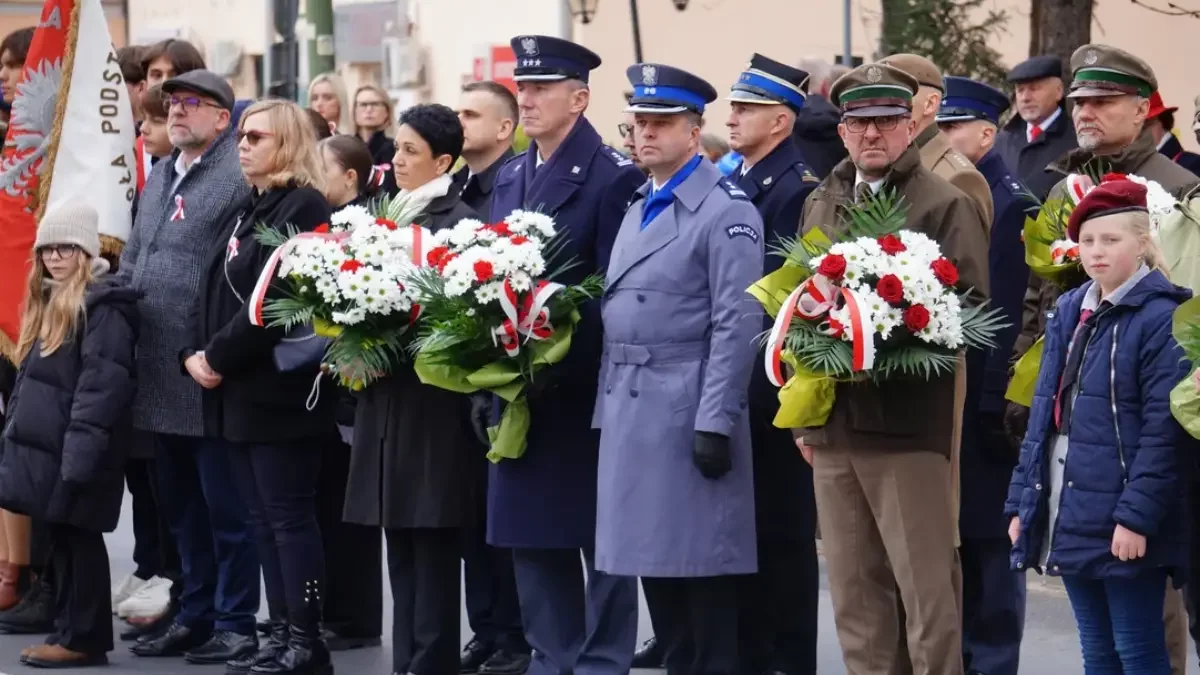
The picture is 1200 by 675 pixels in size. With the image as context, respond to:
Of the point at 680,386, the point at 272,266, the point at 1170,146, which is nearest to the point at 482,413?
the point at 680,386

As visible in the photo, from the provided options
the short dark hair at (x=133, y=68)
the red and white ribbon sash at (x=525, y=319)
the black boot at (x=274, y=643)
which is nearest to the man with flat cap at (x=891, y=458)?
the red and white ribbon sash at (x=525, y=319)

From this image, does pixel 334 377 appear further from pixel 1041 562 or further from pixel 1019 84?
pixel 1019 84

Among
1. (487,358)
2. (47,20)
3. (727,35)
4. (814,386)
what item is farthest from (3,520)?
(727,35)

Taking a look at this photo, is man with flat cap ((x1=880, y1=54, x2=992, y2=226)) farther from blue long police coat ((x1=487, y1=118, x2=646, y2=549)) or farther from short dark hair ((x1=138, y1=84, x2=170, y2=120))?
short dark hair ((x1=138, y1=84, x2=170, y2=120))

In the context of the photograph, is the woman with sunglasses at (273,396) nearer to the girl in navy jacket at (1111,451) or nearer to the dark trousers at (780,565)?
the dark trousers at (780,565)

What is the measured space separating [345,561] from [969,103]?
3.12 m

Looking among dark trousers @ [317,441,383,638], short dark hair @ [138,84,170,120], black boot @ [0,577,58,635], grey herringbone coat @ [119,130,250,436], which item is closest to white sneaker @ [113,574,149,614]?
black boot @ [0,577,58,635]

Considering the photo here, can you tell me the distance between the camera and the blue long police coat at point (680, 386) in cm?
679

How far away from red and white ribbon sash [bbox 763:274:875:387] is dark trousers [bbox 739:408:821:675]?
85cm

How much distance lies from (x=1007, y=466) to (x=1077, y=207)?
4.99 ft

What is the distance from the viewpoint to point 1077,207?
626 cm

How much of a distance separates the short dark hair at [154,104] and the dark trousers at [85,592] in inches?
76.6

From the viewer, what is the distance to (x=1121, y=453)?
6008mm

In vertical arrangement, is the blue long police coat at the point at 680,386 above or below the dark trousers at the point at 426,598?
above
